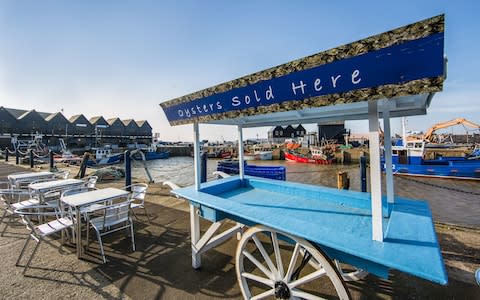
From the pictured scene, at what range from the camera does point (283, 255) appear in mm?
3547

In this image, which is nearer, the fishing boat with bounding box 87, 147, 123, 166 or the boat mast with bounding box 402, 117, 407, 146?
the boat mast with bounding box 402, 117, 407, 146

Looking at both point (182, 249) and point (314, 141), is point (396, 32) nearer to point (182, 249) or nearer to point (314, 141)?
point (182, 249)

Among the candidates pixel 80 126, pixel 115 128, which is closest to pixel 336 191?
pixel 80 126

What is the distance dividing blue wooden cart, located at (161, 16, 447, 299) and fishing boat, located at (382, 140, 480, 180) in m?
16.2

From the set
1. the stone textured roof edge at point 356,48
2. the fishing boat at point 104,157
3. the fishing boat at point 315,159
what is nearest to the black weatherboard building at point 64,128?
the fishing boat at point 104,157

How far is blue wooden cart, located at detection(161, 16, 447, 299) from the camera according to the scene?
135cm

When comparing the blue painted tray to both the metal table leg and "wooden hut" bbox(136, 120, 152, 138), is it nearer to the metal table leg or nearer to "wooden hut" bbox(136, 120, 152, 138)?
the metal table leg

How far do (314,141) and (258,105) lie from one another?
4502 centimetres

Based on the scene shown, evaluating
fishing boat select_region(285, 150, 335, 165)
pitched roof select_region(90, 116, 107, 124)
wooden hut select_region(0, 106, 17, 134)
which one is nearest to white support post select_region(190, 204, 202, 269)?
fishing boat select_region(285, 150, 335, 165)

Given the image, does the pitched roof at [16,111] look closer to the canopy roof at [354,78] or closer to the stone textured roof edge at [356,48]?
the canopy roof at [354,78]

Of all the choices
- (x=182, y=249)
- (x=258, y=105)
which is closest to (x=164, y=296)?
(x=182, y=249)

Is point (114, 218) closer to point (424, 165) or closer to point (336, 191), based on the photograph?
point (336, 191)

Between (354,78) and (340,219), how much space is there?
5.95 feet

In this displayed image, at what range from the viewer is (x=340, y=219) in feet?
8.57
